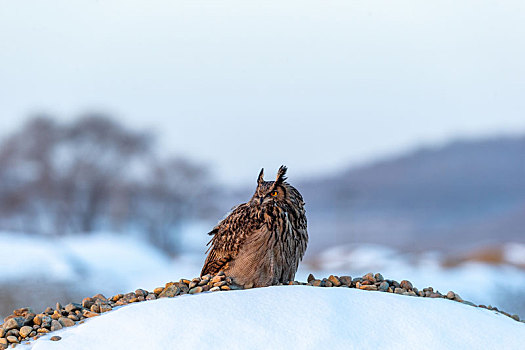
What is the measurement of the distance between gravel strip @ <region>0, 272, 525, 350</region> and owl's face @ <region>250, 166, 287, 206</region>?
1.78 feet

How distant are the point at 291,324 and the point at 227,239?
110 cm

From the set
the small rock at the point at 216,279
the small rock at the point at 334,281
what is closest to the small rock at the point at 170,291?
the small rock at the point at 216,279

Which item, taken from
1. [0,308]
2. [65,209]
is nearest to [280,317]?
[0,308]

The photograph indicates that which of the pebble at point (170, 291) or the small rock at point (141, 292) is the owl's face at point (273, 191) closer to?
the pebble at point (170, 291)

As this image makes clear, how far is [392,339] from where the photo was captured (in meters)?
3.21

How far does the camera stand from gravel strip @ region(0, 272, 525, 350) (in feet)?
11.6

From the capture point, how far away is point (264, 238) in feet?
13.4

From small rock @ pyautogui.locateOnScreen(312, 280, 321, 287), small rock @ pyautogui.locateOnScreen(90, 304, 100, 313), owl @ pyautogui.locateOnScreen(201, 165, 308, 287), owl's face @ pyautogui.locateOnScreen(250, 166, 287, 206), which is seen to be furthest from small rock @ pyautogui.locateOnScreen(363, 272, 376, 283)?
small rock @ pyautogui.locateOnScreen(90, 304, 100, 313)

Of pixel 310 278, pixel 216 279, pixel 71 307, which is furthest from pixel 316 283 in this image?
pixel 71 307

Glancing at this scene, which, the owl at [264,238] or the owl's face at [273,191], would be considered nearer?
the owl at [264,238]

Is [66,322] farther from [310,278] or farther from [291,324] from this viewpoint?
[310,278]

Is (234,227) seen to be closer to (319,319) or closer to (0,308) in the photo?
(319,319)

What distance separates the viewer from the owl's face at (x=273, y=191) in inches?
166

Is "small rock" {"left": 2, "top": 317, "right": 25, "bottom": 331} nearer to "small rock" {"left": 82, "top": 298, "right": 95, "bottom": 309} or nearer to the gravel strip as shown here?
the gravel strip
